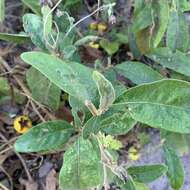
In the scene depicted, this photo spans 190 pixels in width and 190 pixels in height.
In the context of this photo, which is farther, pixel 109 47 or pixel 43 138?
pixel 109 47

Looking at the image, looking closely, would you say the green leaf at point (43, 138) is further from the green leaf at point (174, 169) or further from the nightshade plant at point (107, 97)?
the green leaf at point (174, 169)

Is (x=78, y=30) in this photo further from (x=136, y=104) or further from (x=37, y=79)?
(x=136, y=104)

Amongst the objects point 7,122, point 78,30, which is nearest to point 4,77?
point 7,122

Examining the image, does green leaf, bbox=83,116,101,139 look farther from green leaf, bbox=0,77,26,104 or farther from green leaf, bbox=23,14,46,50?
green leaf, bbox=0,77,26,104

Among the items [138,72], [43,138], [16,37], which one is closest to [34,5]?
[16,37]

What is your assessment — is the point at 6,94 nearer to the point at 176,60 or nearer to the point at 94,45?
the point at 94,45

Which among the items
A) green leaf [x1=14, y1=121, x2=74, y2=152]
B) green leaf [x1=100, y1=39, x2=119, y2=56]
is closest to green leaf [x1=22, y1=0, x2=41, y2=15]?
green leaf [x1=100, y1=39, x2=119, y2=56]

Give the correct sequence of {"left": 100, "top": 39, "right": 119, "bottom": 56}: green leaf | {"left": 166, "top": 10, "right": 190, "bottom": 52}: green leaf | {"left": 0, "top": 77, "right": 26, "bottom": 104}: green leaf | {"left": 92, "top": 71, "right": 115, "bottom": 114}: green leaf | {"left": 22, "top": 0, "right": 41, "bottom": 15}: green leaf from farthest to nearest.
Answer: {"left": 100, "top": 39, "right": 119, "bottom": 56}: green leaf, {"left": 0, "top": 77, "right": 26, "bottom": 104}: green leaf, {"left": 22, "top": 0, "right": 41, "bottom": 15}: green leaf, {"left": 166, "top": 10, "right": 190, "bottom": 52}: green leaf, {"left": 92, "top": 71, "right": 115, "bottom": 114}: green leaf

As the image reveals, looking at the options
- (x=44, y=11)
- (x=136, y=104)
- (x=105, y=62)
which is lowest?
(x=105, y=62)
